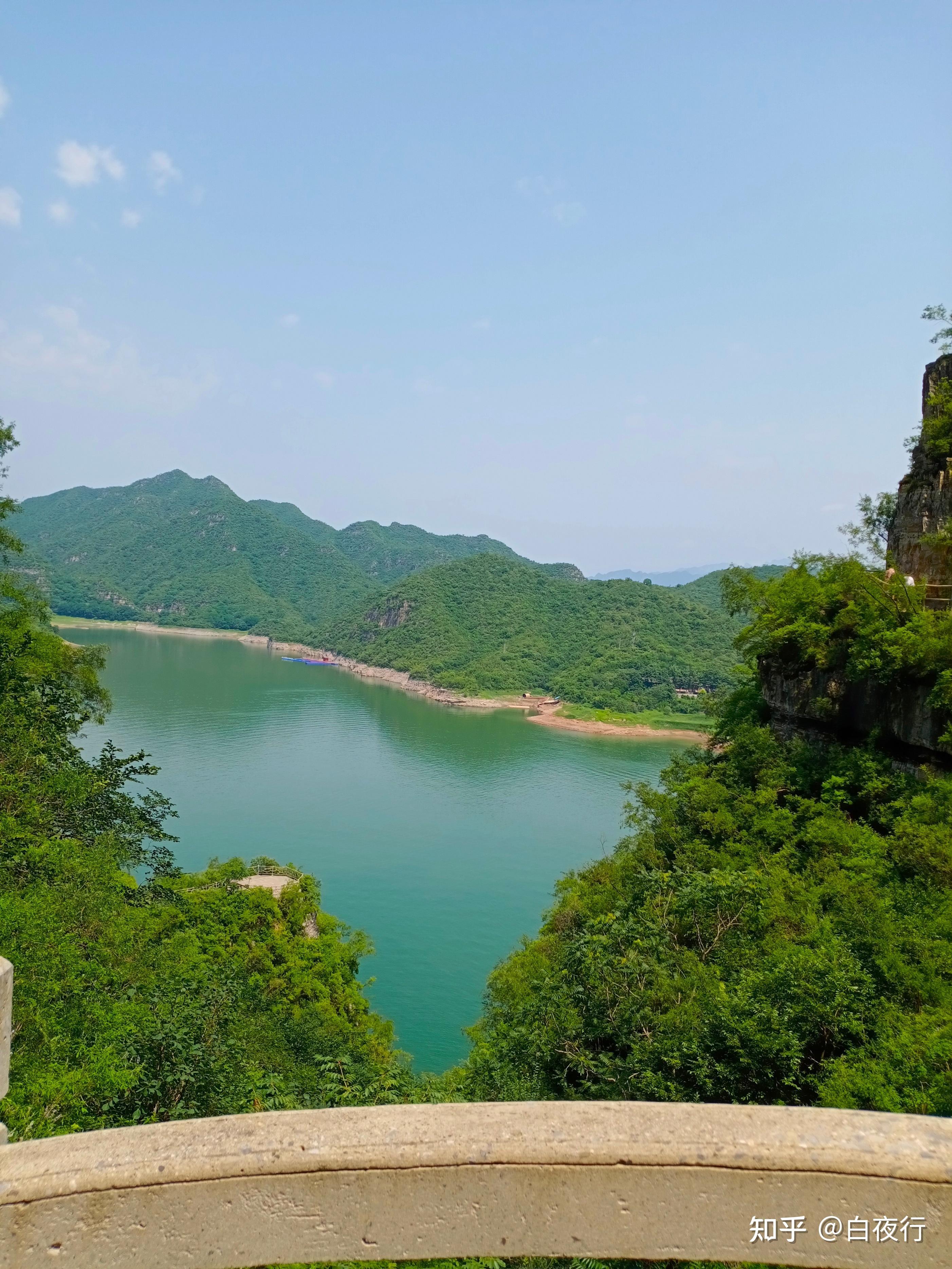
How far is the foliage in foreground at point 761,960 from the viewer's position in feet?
16.0

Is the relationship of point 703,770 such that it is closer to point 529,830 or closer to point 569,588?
point 529,830

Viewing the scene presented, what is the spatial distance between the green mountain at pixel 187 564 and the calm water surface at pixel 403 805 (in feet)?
143

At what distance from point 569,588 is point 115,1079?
7409cm

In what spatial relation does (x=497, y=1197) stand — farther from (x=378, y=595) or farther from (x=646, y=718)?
(x=378, y=595)

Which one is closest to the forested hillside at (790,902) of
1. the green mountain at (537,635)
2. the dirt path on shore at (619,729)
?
the dirt path on shore at (619,729)

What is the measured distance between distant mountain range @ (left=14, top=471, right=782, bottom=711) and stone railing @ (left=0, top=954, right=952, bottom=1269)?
39.6 metres

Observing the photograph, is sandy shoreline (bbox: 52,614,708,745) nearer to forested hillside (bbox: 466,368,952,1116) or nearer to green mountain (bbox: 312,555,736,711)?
green mountain (bbox: 312,555,736,711)

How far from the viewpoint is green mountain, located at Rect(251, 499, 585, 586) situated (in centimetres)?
14025

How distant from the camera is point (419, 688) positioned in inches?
2319

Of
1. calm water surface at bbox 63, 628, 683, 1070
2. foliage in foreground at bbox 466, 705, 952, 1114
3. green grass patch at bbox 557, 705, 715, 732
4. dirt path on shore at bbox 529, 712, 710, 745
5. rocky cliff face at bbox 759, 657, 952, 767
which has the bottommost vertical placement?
calm water surface at bbox 63, 628, 683, 1070

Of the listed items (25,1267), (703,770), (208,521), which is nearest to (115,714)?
(703,770)

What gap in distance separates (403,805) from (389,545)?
125 m

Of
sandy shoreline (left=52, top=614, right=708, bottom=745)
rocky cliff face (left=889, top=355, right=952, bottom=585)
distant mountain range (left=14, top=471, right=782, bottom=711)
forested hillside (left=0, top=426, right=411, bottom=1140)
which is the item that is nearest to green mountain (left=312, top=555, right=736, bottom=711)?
distant mountain range (left=14, top=471, right=782, bottom=711)

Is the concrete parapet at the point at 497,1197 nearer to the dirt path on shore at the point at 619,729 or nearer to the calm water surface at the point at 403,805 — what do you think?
the calm water surface at the point at 403,805
